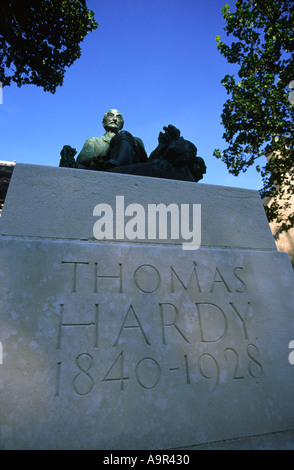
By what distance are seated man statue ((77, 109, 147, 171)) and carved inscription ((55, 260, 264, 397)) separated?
122 centimetres

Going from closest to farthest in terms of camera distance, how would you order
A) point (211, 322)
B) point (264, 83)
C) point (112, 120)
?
point (211, 322) < point (112, 120) < point (264, 83)

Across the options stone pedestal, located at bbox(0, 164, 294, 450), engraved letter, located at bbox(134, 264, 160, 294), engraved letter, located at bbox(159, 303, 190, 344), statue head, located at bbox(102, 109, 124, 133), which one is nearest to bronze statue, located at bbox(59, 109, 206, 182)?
statue head, located at bbox(102, 109, 124, 133)

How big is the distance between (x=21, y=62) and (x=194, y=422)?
1156cm

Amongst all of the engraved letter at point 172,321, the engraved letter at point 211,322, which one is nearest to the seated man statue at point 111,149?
the engraved letter at point 172,321

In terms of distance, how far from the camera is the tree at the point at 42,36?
7793 millimetres

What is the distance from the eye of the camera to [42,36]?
857 centimetres

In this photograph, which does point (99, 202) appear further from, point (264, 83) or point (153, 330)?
point (264, 83)

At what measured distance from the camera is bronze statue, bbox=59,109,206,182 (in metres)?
2.36

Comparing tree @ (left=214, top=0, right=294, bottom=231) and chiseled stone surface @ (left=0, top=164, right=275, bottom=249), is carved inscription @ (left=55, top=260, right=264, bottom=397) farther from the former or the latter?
tree @ (left=214, top=0, right=294, bottom=231)

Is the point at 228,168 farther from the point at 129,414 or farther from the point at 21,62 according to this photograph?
the point at 129,414

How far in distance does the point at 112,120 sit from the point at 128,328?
2.75 metres

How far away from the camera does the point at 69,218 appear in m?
1.76

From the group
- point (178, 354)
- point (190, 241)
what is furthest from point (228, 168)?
point (178, 354)

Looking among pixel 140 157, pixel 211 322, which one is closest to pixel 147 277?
pixel 211 322
